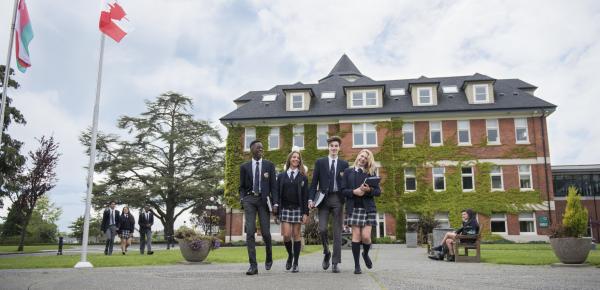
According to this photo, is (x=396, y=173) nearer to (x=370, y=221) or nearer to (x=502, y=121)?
(x=502, y=121)

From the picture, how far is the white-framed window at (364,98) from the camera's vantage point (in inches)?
1417

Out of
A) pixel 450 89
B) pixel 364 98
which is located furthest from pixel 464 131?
pixel 364 98

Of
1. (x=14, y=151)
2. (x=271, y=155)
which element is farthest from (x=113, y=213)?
(x=271, y=155)

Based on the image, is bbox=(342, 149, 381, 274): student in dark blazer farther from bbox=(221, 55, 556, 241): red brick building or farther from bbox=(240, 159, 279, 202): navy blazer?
bbox=(221, 55, 556, 241): red brick building

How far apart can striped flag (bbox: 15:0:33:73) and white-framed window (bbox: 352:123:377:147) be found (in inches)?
988

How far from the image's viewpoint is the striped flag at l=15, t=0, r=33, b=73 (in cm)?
1176

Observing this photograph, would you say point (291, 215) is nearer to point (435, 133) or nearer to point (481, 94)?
point (435, 133)

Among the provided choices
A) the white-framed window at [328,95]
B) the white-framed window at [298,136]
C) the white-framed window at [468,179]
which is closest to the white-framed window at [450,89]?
the white-framed window at [468,179]

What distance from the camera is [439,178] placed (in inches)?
1326

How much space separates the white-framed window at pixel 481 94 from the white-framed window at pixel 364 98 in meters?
7.01

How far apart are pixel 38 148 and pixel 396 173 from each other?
956 inches

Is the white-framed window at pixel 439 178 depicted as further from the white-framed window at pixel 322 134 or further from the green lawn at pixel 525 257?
the green lawn at pixel 525 257

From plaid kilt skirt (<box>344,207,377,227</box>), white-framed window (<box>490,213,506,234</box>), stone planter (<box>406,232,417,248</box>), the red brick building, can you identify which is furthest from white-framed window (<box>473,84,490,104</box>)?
plaid kilt skirt (<box>344,207,377,227</box>)

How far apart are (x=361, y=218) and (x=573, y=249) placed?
5.14 m
